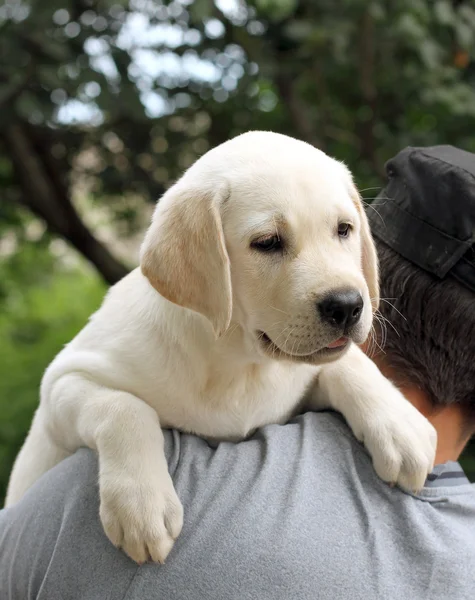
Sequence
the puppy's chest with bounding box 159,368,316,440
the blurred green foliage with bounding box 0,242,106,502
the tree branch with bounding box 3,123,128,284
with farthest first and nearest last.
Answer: the blurred green foliage with bounding box 0,242,106,502, the tree branch with bounding box 3,123,128,284, the puppy's chest with bounding box 159,368,316,440

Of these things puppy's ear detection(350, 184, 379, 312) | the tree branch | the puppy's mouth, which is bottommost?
the tree branch

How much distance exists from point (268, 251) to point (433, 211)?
0.42 m

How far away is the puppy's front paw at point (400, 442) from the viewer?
1759 mm

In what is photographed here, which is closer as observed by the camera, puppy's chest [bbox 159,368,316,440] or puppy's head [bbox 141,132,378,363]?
puppy's head [bbox 141,132,378,363]

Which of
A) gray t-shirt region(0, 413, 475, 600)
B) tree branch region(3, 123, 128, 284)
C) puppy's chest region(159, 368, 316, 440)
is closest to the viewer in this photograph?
gray t-shirt region(0, 413, 475, 600)

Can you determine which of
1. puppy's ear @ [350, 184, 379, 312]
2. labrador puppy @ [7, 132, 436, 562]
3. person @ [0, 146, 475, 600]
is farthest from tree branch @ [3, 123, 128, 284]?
person @ [0, 146, 475, 600]

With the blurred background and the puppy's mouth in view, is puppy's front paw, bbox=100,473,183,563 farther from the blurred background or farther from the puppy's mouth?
the blurred background

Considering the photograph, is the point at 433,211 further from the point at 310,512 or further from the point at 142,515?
the point at 142,515

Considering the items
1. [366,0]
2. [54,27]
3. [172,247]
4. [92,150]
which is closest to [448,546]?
[172,247]

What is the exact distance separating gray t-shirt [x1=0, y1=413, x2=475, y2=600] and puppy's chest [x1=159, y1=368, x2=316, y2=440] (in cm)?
20

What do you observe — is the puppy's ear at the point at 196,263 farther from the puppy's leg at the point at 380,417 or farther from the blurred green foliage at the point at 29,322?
the blurred green foliage at the point at 29,322

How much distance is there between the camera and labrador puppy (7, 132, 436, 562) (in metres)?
1.81

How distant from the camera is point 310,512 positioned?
164 centimetres

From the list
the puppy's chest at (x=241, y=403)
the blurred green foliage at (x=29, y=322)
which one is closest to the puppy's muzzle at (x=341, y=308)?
the puppy's chest at (x=241, y=403)
